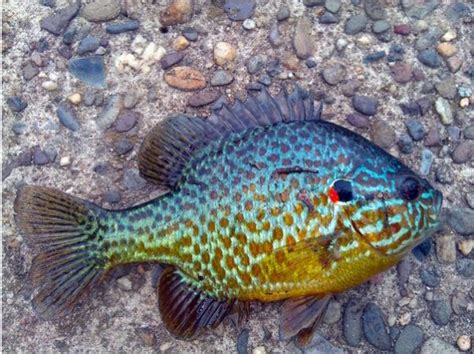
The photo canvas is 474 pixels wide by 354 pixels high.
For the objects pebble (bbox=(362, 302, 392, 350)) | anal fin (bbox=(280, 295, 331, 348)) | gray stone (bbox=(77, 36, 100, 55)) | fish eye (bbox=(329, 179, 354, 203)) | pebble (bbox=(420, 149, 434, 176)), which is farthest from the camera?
gray stone (bbox=(77, 36, 100, 55))

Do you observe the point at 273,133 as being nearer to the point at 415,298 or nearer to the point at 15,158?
the point at 415,298

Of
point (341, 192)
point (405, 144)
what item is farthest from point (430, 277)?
point (341, 192)

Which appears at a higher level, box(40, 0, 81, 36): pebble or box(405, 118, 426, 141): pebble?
box(40, 0, 81, 36): pebble

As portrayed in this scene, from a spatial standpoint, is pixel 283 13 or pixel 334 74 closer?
pixel 334 74

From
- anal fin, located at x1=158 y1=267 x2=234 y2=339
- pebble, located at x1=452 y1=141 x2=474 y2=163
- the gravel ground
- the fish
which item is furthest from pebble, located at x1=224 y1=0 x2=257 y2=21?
anal fin, located at x1=158 y1=267 x2=234 y2=339

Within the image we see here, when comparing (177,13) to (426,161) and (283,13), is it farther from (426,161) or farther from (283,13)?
(426,161)

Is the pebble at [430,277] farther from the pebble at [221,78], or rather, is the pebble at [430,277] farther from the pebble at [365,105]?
the pebble at [221,78]

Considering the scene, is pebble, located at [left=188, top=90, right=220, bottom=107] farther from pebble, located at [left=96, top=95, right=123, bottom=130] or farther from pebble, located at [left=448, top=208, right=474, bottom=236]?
pebble, located at [left=448, top=208, right=474, bottom=236]
